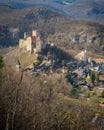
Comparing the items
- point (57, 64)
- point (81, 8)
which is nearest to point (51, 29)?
point (57, 64)

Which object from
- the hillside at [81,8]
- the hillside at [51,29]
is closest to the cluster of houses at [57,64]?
the hillside at [51,29]

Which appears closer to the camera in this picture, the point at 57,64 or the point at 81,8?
the point at 57,64

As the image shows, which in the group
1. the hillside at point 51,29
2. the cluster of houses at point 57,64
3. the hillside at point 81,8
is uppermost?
the cluster of houses at point 57,64

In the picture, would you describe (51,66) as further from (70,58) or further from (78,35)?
(78,35)

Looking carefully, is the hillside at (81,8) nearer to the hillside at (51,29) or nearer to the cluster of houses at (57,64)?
Answer: the hillside at (51,29)

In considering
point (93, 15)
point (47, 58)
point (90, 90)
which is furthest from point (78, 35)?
point (93, 15)

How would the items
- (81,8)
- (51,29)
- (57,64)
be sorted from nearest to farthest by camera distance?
(57,64), (51,29), (81,8)

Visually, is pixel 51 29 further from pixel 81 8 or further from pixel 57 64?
pixel 81 8

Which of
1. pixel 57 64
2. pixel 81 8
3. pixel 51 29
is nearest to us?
pixel 57 64
